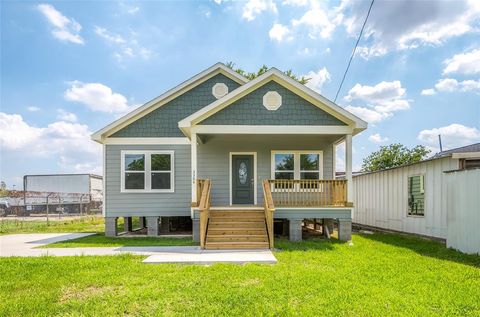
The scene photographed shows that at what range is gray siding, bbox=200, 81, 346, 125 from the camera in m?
9.60

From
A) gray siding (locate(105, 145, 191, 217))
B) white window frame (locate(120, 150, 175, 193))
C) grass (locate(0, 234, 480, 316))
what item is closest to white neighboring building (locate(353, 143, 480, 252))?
grass (locate(0, 234, 480, 316))

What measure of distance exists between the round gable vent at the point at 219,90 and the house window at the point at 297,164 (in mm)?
3082

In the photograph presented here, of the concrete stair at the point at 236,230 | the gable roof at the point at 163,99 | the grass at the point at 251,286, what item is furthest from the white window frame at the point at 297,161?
the grass at the point at 251,286

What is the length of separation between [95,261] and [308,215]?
595 centimetres

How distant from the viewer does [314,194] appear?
36.8 feet

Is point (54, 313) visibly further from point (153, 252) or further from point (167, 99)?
point (167, 99)

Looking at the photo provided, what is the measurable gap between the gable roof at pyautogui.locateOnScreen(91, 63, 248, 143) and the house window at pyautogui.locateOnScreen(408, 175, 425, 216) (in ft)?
23.2

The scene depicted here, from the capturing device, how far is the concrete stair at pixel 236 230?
27.9 ft

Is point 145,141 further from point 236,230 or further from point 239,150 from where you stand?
point 236,230

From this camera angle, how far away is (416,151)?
90.3 ft

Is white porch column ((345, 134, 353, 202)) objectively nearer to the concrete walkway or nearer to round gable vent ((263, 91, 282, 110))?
round gable vent ((263, 91, 282, 110))

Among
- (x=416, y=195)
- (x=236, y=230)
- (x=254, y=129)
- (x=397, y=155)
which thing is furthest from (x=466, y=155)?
(x=397, y=155)

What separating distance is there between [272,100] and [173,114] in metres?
4.25

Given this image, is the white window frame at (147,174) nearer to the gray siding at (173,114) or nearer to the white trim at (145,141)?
the white trim at (145,141)
